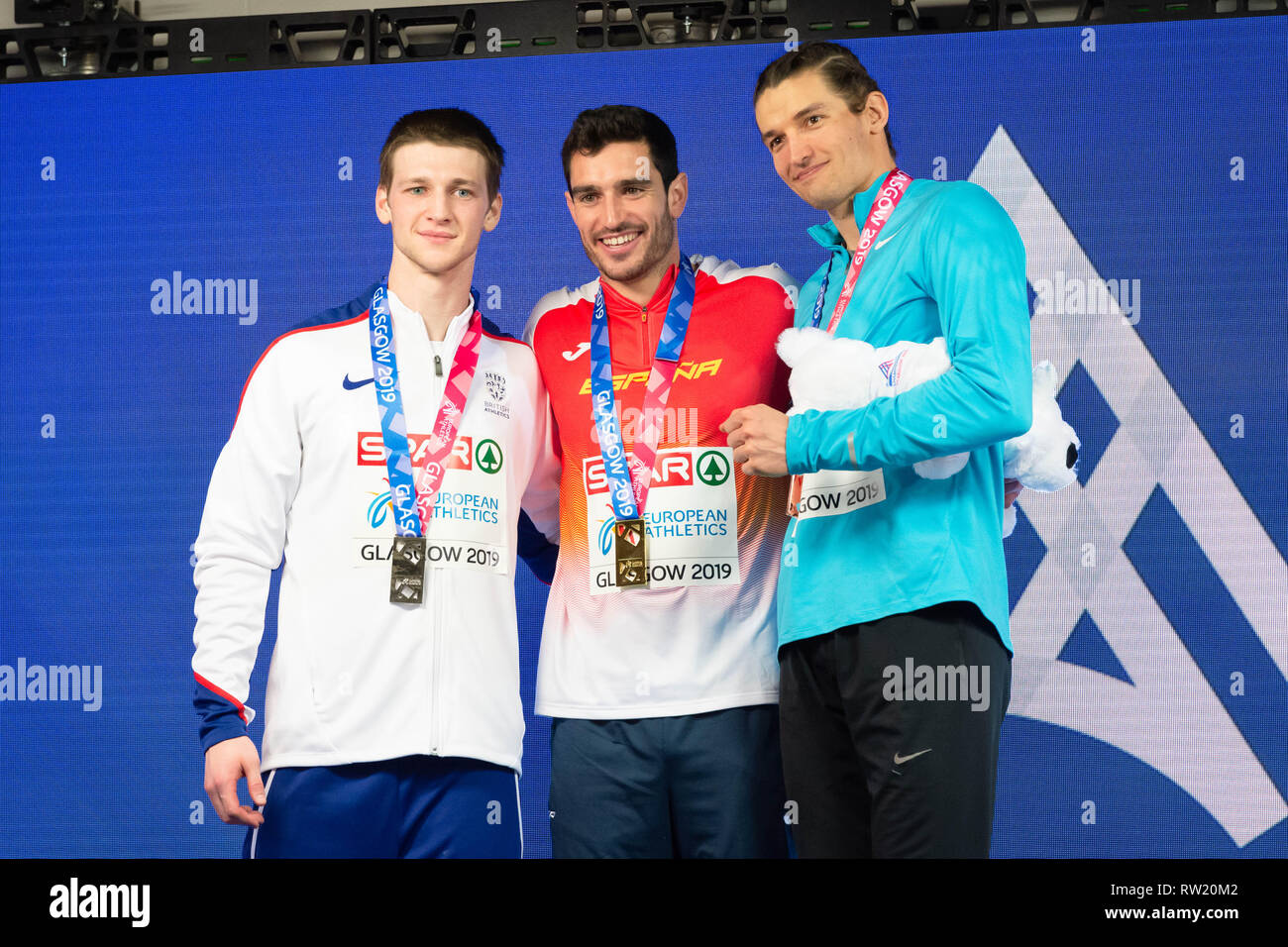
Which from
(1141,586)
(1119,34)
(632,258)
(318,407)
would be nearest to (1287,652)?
(1141,586)

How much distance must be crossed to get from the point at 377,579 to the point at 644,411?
0.73m

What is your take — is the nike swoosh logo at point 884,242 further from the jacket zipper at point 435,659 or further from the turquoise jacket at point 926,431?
the jacket zipper at point 435,659

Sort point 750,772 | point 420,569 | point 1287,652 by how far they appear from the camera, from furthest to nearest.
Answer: point 1287,652 < point 420,569 < point 750,772

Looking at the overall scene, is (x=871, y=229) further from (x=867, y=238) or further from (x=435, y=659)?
(x=435, y=659)

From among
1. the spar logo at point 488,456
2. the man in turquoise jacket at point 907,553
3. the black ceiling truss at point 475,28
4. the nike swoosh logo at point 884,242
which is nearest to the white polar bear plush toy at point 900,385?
the man in turquoise jacket at point 907,553

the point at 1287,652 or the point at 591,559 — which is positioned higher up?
the point at 591,559

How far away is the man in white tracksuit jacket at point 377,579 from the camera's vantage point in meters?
2.74

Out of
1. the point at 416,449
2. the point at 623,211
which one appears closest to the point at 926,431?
the point at 623,211

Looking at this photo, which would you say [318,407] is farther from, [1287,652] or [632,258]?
[1287,652]

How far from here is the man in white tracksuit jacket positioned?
2.74 metres

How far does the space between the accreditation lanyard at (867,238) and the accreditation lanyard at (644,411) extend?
0.35 meters

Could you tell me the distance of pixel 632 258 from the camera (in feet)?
9.43

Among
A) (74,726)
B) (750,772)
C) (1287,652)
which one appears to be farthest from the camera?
(74,726)

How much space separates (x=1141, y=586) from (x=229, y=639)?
2200 mm
